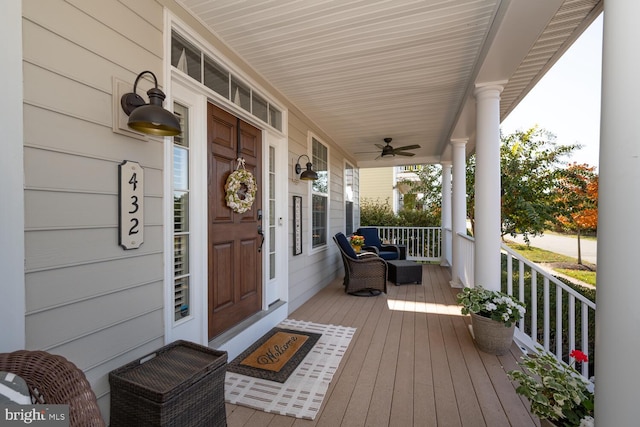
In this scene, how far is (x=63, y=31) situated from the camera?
1.41 m

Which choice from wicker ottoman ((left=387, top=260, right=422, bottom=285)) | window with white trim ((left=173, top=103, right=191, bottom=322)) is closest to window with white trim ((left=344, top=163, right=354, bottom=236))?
wicker ottoman ((left=387, top=260, right=422, bottom=285))

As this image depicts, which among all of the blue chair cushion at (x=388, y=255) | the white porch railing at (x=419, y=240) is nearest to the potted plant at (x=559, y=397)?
the blue chair cushion at (x=388, y=255)

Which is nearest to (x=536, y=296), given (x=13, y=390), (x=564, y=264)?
(x=13, y=390)

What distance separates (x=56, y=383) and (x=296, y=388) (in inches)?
63.2

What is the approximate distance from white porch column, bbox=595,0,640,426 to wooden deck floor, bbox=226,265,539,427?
1170 millimetres

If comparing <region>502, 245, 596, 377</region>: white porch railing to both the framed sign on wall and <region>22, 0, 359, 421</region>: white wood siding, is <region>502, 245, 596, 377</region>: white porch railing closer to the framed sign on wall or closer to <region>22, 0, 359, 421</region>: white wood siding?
the framed sign on wall

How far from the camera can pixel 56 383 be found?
98 cm

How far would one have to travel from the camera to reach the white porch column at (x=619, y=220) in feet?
2.90

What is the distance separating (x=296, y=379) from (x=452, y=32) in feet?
9.90

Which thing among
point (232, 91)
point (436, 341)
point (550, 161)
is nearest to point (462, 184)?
point (550, 161)

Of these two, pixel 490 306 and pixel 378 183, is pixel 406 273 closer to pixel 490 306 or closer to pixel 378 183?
pixel 490 306

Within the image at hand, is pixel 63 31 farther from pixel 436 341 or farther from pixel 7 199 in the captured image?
pixel 436 341

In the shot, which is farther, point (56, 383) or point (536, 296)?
point (536, 296)

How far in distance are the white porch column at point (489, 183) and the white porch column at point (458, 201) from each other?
2077 mm
